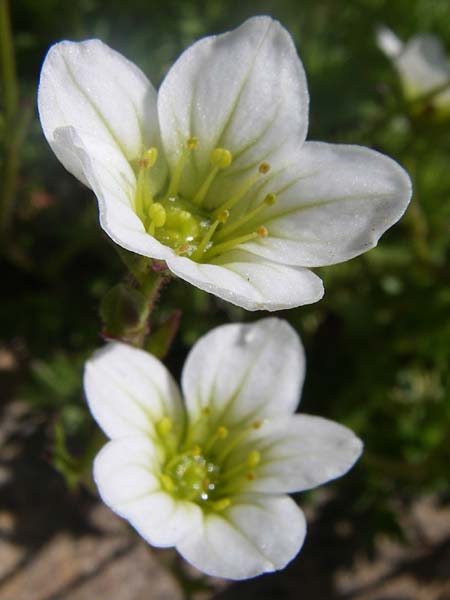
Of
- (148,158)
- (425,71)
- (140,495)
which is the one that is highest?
(148,158)

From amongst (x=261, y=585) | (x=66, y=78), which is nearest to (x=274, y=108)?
(x=66, y=78)

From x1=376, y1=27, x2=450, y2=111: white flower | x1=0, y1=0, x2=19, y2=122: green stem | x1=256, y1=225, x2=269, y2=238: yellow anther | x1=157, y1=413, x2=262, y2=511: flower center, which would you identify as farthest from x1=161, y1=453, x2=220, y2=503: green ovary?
x1=376, y1=27, x2=450, y2=111: white flower

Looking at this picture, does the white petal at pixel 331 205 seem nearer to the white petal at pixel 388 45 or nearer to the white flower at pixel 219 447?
the white flower at pixel 219 447

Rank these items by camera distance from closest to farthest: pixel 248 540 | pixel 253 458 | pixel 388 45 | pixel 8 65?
pixel 248 540 → pixel 253 458 → pixel 8 65 → pixel 388 45

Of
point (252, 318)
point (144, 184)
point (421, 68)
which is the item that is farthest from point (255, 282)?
point (421, 68)

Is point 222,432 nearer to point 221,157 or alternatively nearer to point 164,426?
point 164,426

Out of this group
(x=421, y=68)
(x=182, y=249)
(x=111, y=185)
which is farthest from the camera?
(x=421, y=68)

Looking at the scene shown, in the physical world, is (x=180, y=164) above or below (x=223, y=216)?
above

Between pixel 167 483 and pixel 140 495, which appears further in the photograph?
pixel 167 483
